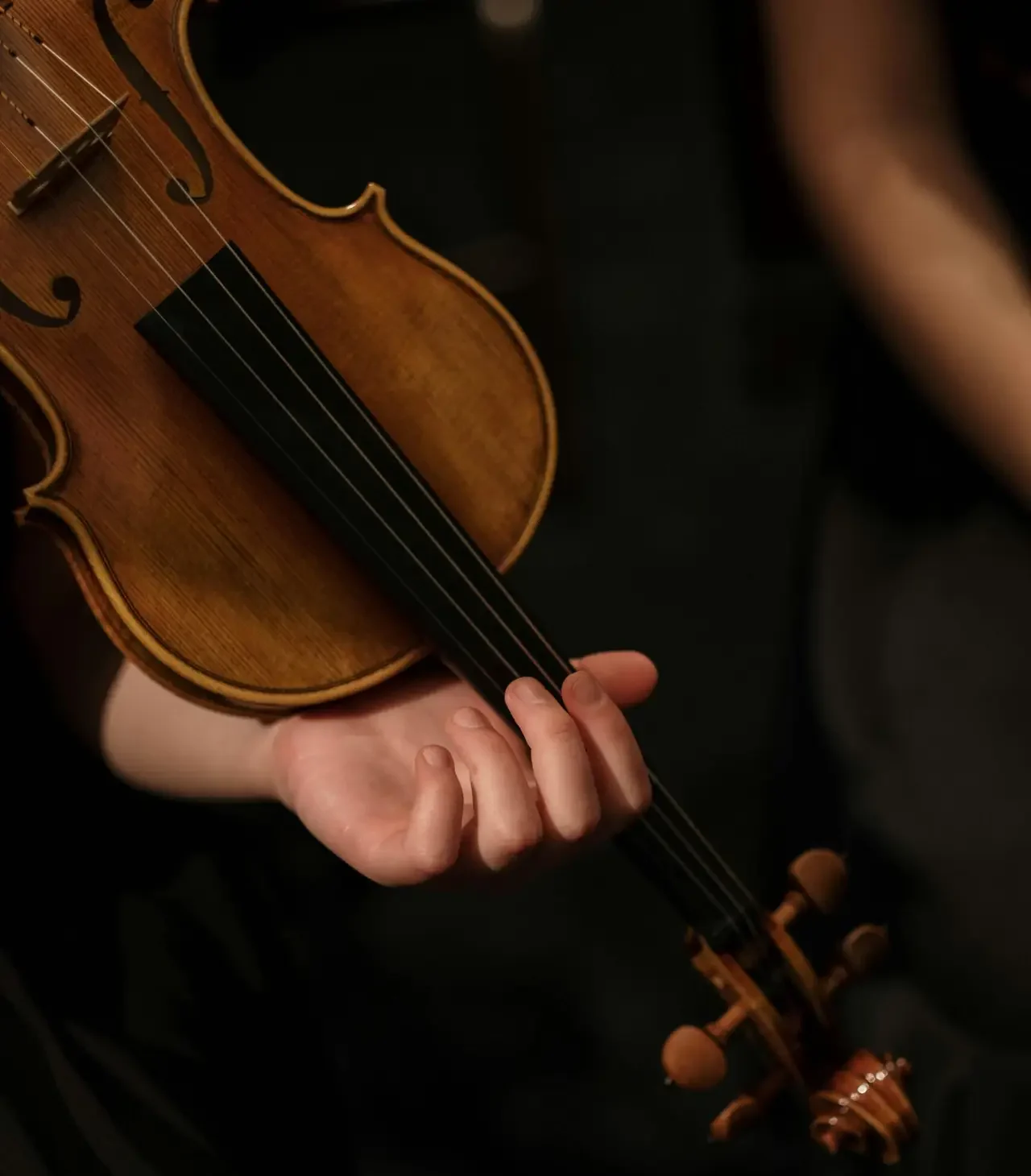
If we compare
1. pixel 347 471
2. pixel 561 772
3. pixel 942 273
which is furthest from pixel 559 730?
pixel 942 273

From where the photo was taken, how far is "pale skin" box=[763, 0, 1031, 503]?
0.65m

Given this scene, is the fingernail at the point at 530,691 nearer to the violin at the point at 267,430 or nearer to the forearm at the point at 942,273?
the violin at the point at 267,430

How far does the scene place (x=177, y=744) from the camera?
1.96ft

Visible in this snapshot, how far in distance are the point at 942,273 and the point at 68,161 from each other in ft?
1.65

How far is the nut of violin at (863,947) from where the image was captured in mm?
554

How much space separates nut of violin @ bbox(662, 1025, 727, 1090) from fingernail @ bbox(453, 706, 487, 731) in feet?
0.64

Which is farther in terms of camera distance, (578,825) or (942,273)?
(942,273)

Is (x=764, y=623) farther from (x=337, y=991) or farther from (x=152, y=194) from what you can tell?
(x=152, y=194)

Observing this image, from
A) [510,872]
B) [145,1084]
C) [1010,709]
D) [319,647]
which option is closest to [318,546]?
[319,647]

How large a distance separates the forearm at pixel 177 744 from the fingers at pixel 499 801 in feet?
0.55

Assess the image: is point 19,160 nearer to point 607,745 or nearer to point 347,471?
point 347,471

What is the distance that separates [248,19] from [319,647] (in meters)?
0.97

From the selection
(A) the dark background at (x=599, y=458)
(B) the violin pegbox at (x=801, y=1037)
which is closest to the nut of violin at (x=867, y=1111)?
(B) the violin pegbox at (x=801, y=1037)

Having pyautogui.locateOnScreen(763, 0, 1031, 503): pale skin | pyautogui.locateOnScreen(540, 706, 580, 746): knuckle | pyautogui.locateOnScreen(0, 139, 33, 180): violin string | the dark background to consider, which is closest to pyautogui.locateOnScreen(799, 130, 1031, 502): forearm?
pyautogui.locateOnScreen(763, 0, 1031, 503): pale skin
